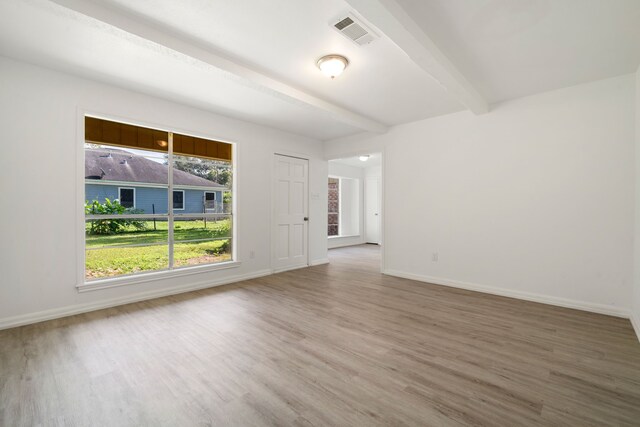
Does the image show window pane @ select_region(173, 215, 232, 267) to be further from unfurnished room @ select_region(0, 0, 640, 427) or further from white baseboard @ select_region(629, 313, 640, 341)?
white baseboard @ select_region(629, 313, 640, 341)

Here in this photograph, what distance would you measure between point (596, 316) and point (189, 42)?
5010 mm

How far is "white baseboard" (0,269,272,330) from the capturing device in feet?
9.21

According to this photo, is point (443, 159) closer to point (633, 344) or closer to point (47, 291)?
point (633, 344)

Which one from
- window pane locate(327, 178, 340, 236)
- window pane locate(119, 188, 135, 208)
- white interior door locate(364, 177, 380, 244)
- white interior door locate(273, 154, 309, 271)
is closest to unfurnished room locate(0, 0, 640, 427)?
window pane locate(119, 188, 135, 208)

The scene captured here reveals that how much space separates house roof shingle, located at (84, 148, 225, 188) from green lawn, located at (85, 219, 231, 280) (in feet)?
2.06

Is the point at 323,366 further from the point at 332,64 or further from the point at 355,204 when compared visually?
the point at 355,204

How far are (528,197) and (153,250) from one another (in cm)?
514

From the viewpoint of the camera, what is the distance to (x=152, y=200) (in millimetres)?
3844

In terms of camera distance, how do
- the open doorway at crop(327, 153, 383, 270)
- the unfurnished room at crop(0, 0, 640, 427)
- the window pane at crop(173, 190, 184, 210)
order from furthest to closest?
the open doorway at crop(327, 153, 383, 270)
the window pane at crop(173, 190, 184, 210)
the unfurnished room at crop(0, 0, 640, 427)

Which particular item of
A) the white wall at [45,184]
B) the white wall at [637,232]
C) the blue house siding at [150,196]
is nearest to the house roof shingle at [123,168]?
the blue house siding at [150,196]

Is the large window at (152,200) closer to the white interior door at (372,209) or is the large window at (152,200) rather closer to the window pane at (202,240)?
the window pane at (202,240)

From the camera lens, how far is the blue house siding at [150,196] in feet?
11.2

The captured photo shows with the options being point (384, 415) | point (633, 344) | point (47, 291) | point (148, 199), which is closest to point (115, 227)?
point (148, 199)

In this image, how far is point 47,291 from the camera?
9.78ft
